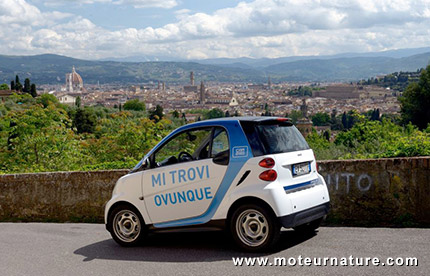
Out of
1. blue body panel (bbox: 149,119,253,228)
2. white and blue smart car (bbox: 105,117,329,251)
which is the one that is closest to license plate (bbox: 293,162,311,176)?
white and blue smart car (bbox: 105,117,329,251)

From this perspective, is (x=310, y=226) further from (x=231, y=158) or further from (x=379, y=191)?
(x=231, y=158)

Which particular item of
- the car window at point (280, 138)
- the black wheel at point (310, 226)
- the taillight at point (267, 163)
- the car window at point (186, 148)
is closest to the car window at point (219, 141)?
the car window at point (186, 148)

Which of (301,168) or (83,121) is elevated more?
(301,168)

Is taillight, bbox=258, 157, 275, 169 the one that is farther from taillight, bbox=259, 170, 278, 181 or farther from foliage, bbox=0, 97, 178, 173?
foliage, bbox=0, 97, 178, 173

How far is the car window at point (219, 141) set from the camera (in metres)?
6.45

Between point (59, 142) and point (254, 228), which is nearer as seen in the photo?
point (254, 228)

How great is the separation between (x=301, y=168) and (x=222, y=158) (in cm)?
89

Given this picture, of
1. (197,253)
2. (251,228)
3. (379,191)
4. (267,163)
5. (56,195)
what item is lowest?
(56,195)

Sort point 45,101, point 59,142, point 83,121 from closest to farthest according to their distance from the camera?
point 59,142 → point 45,101 → point 83,121

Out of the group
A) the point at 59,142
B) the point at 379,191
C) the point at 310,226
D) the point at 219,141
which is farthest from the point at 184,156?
the point at 59,142

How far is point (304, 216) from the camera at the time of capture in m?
6.18

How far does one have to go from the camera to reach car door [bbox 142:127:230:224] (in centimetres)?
643

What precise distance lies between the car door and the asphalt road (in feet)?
1.66

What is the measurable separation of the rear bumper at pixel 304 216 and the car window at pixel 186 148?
121 cm
